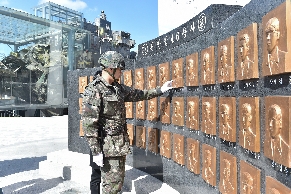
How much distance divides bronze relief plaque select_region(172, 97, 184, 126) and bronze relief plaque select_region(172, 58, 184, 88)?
0.19 meters

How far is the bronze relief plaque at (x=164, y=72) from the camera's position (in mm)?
3924

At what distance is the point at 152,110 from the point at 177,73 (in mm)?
901

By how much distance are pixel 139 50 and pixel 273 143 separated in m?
3.53

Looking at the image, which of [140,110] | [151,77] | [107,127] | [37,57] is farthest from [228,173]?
[37,57]

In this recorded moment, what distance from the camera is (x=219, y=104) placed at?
2.67 meters

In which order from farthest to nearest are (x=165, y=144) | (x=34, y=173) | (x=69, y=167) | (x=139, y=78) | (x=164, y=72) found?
(x=34, y=173), (x=69, y=167), (x=139, y=78), (x=165, y=144), (x=164, y=72)

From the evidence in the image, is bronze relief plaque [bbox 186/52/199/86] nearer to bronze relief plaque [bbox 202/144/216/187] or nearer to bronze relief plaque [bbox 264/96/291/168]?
bronze relief plaque [bbox 202/144/216/187]

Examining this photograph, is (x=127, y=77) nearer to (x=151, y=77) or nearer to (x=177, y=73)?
(x=151, y=77)

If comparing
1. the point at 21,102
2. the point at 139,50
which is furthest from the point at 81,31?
the point at 139,50

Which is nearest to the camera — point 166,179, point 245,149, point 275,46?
point 275,46

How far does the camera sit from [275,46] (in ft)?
5.67

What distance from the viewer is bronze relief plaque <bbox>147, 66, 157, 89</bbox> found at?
4.23 m

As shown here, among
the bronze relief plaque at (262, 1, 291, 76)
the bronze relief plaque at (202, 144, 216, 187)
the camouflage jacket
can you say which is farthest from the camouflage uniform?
the bronze relief plaque at (262, 1, 291, 76)

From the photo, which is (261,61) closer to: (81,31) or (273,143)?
(273,143)
